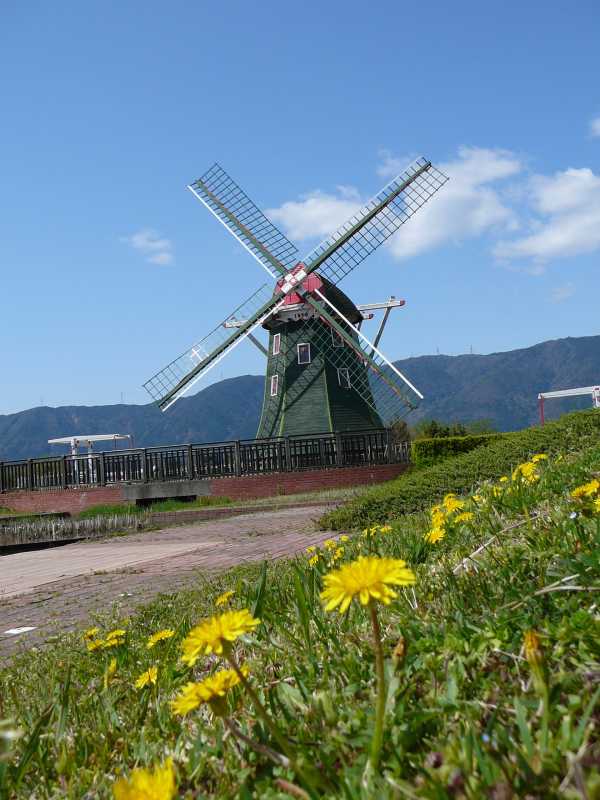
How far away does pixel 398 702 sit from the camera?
137 cm

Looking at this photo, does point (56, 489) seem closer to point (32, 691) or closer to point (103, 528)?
point (103, 528)

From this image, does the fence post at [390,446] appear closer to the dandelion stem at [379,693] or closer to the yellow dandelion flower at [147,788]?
the dandelion stem at [379,693]

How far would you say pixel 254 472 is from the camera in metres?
23.0

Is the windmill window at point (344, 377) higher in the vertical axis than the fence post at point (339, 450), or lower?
higher

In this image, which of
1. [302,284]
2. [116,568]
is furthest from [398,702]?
[302,284]

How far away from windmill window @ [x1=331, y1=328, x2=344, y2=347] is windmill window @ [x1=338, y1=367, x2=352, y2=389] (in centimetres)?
98

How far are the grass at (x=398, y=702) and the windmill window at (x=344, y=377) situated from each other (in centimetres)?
2438

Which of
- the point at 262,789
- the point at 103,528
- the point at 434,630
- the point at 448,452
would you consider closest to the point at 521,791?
the point at 262,789

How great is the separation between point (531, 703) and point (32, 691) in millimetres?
2061

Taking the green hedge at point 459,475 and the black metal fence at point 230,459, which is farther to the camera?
the black metal fence at point 230,459

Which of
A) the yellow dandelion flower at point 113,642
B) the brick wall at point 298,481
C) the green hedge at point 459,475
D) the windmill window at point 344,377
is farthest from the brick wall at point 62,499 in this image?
the yellow dandelion flower at point 113,642

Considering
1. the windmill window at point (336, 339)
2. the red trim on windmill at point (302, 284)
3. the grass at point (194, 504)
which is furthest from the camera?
the windmill window at point (336, 339)

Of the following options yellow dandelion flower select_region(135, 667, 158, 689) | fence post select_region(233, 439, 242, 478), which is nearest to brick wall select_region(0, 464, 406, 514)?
fence post select_region(233, 439, 242, 478)

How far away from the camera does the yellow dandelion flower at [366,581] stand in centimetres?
98
